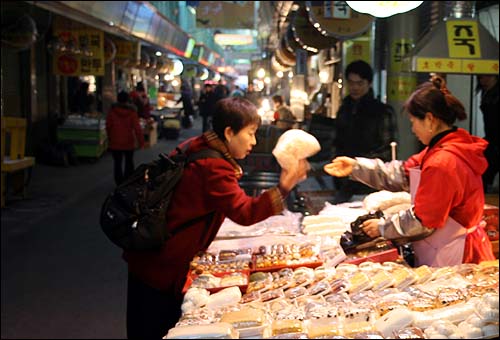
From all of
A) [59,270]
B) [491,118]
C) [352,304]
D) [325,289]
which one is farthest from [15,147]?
[352,304]

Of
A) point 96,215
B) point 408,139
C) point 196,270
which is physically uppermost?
point 408,139

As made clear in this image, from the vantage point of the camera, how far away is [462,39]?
5.35 m

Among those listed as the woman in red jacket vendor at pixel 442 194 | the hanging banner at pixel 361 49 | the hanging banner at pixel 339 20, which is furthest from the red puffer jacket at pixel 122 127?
the woman in red jacket vendor at pixel 442 194

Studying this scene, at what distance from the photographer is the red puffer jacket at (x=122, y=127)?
11742 mm

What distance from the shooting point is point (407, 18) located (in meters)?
6.49

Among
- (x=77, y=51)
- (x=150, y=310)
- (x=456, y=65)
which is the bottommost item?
(x=150, y=310)

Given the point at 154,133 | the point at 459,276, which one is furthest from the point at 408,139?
the point at 154,133

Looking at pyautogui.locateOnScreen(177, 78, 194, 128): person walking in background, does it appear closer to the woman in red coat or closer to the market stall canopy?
the market stall canopy

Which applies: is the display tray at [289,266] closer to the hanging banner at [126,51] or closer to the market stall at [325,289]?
the market stall at [325,289]

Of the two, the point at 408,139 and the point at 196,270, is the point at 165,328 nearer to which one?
the point at 196,270

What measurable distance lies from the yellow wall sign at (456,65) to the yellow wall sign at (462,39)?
0.17ft

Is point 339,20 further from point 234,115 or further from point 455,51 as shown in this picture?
point 234,115

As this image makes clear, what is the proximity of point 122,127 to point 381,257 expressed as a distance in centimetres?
926

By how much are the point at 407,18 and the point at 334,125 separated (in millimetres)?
1558
